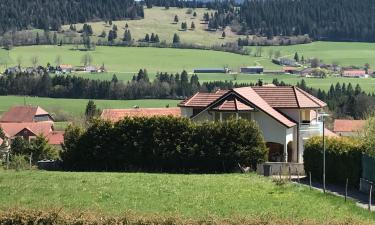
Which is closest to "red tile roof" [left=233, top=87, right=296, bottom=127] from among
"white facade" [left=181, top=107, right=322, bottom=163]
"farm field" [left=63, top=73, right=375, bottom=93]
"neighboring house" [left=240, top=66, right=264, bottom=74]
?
"white facade" [left=181, top=107, right=322, bottom=163]

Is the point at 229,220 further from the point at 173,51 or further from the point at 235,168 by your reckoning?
the point at 173,51

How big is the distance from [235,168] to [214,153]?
1.35 metres

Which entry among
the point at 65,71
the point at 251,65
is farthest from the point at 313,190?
the point at 251,65

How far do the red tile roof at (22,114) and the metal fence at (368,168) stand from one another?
7433 cm

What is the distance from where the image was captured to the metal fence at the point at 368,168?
1187 inches

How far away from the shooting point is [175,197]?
80.9ft

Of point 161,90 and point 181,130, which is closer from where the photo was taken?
point 181,130

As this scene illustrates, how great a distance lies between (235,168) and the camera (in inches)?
1551

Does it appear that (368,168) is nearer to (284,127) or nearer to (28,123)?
(284,127)

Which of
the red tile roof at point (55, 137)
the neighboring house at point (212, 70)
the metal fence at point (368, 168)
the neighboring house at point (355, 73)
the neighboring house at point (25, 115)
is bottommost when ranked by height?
the red tile roof at point (55, 137)

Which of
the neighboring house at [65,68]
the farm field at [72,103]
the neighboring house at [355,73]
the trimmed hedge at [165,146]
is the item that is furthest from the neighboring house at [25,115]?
the neighboring house at [355,73]

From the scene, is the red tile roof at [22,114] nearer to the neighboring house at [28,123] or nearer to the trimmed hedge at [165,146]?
the neighboring house at [28,123]

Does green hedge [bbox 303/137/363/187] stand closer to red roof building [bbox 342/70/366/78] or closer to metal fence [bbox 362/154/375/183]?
metal fence [bbox 362/154/375/183]

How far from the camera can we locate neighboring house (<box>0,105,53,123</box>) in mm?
100750
